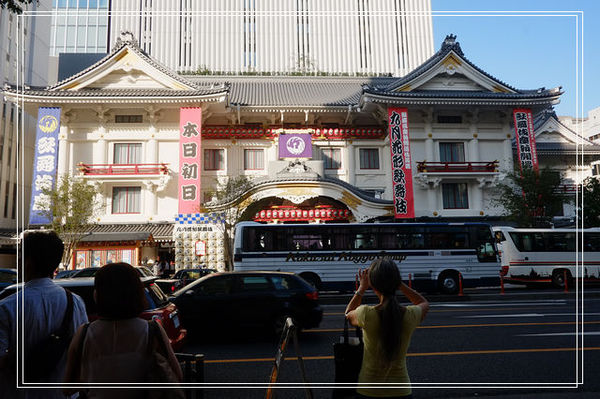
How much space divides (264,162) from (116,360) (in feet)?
81.5

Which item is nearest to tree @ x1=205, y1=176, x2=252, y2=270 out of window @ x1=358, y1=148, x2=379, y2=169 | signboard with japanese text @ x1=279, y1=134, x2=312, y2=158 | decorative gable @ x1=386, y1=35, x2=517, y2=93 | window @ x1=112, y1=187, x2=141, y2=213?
signboard with japanese text @ x1=279, y1=134, x2=312, y2=158

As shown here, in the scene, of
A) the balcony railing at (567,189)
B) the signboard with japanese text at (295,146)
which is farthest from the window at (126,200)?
the balcony railing at (567,189)

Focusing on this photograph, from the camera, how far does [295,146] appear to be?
82.9 ft

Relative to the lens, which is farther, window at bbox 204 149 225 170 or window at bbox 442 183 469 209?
window at bbox 204 149 225 170

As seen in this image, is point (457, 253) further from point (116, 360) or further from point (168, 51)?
point (168, 51)

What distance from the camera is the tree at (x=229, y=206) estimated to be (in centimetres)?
2169

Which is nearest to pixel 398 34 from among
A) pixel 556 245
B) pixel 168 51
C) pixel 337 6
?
pixel 337 6

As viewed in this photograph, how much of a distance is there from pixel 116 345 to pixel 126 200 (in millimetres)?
24730

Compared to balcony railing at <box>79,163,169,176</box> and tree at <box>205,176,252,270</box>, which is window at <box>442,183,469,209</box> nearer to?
tree at <box>205,176,252,270</box>

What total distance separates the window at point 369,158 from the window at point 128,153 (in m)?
15.1

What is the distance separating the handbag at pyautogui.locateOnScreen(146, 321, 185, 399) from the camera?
2.13m

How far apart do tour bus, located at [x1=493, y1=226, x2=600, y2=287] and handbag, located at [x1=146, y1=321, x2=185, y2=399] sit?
66.8 feet

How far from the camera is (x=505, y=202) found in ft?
76.7

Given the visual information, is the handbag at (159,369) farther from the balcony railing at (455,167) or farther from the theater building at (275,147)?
the balcony railing at (455,167)
